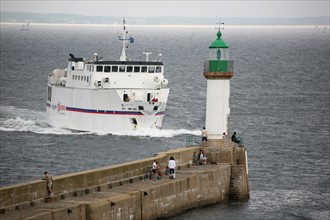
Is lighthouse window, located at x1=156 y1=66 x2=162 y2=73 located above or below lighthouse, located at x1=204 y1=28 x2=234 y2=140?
above

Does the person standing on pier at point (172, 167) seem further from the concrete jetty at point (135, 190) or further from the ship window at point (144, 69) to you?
the ship window at point (144, 69)

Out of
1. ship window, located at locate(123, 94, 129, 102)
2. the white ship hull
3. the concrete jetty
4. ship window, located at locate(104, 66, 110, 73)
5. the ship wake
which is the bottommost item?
the concrete jetty

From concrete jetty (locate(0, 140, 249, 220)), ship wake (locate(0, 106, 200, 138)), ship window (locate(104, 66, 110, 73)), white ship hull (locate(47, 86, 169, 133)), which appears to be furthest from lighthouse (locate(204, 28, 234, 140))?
ship window (locate(104, 66, 110, 73))

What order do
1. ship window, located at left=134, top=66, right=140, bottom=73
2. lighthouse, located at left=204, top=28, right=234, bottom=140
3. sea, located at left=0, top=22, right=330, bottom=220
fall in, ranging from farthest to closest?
ship window, located at left=134, top=66, right=140, bottom=73 → lighthouse, located at left=204, top=28, right=234, bottom=140 → sea, located at left=0, top=22, right=330, bottom=220

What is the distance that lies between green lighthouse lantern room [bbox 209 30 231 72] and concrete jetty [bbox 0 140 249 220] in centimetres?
274

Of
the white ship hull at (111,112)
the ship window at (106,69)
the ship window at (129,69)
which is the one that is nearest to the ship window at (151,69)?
the ship window at (129,69)

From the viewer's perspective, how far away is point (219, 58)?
41906 millimetres

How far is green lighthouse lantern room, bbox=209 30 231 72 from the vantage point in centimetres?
4153

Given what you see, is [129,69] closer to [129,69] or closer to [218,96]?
[129,69]

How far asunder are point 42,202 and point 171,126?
34.6m

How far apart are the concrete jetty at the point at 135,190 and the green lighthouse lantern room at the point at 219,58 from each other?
9.00 feet

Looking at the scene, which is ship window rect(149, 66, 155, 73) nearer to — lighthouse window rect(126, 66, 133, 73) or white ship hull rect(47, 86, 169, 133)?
lighthouse window rect(126, 66, 133, 73)

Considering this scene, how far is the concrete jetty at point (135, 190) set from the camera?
3064cm

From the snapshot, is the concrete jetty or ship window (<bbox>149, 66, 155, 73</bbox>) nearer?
the concrete jetty
